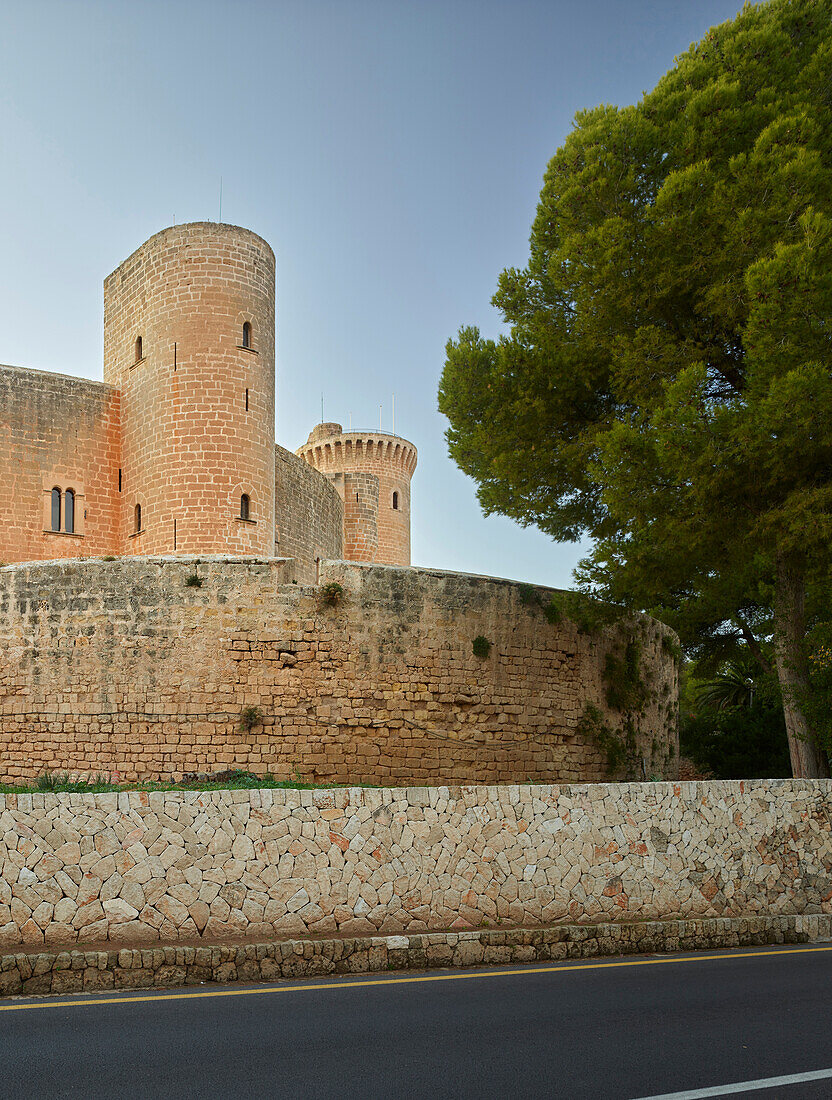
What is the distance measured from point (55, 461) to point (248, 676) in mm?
10669

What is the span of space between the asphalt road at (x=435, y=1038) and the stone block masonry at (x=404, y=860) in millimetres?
815

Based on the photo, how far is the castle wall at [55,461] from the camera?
21.6 m

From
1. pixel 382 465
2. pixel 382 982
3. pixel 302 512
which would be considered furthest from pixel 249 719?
pixel 382 465

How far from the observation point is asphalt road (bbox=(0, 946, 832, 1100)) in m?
4.93

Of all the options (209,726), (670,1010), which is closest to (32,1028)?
(670,1010)

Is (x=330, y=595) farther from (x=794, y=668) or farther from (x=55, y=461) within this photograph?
(x=55, y=461)

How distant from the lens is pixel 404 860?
862cm

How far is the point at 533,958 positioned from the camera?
855 cm

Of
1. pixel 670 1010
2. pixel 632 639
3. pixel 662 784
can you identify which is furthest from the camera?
pixel 632 639

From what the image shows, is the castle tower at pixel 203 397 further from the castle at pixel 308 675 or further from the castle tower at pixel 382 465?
the castle tower at pixel 382 465

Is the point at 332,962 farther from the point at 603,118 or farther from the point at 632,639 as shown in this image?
the point at 603,118

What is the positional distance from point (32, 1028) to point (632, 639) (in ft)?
44.1

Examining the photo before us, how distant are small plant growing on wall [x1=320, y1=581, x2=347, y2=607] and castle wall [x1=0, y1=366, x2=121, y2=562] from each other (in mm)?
9681

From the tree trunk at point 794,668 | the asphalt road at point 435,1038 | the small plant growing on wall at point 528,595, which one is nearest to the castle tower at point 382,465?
the small plant growing on wall at point 528,595
